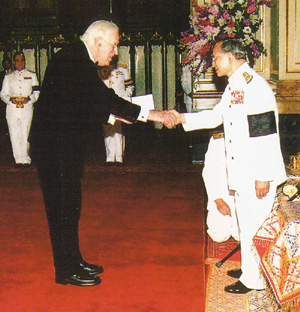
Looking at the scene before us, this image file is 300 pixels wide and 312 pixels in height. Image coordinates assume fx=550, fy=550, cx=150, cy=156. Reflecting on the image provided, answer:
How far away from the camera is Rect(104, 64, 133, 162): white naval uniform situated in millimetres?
8141

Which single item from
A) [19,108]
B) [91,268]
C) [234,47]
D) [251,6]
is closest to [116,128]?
[19,108]

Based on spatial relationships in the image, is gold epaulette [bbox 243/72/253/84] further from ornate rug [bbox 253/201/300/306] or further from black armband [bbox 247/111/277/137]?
ornate rug [bbox 253/201/300/306]

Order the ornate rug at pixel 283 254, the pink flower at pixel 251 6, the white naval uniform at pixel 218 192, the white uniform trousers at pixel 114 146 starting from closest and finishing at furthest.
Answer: the ornate rug at pixel 283 254, the white naval uniform at pixel 218 192, the pink flower at pixel 251 6, the white uniform trousers at pixel 114 146

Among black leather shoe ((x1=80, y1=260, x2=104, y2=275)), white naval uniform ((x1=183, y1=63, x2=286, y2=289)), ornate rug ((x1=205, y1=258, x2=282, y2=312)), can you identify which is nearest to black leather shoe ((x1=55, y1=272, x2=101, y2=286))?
black leather shoe ((x1=80, y1=260, x2=104, y2=275))

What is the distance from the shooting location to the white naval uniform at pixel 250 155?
128 inches

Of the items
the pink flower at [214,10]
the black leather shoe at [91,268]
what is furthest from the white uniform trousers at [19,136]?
the black leather shoe at [91,268]

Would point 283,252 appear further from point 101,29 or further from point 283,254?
point 101,29

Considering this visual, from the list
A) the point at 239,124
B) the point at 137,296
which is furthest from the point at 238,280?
the point at 239,124

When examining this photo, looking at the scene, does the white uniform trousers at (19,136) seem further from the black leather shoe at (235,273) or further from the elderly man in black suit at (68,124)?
the black leather shoe at (235,273)

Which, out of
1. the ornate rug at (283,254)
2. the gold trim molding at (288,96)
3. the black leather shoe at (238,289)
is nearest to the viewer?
the ornate rug at (283,254)

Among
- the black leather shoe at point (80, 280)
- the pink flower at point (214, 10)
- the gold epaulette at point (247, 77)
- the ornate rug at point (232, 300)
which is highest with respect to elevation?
the pink flower at point (214, 10)

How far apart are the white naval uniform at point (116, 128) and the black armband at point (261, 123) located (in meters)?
4.96

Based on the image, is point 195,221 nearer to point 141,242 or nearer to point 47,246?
point 141,242

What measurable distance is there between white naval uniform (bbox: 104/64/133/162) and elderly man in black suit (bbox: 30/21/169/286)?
171 inches
